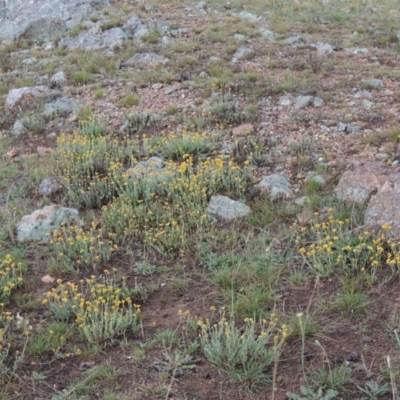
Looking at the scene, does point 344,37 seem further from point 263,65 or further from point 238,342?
point 238,342

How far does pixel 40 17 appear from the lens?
12.3 m

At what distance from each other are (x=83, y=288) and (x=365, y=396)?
235cm

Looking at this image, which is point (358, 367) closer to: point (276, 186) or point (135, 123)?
point (276, 186)

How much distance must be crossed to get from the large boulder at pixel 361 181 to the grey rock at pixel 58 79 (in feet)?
18.0

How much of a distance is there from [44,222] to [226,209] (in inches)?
69.0

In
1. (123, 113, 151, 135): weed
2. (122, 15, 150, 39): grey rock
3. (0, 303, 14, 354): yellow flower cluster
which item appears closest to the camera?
(0, 303, 14, 354): yellow flower cluster

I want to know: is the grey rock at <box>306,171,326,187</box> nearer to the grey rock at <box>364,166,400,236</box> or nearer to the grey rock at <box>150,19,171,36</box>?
the grey rock at <box>364,166,400,236</box>

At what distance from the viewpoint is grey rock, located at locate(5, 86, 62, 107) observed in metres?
8.73

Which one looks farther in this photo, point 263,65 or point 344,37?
point 344,37

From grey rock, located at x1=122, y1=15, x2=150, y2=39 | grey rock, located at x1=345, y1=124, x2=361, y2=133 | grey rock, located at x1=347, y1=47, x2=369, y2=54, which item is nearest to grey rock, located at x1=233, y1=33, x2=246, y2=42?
grey rock, located at x1=122, y1=15, x2=150, y2=39

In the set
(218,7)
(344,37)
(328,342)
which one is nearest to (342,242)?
(328,342)

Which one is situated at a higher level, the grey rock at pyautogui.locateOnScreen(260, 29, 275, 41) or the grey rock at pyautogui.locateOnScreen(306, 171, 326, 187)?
the grey rock at pyautogui.locateOnScreen(260, 29, 275, 41)

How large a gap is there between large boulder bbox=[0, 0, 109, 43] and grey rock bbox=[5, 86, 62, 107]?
2.96 meters

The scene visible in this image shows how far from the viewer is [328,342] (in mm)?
3959
